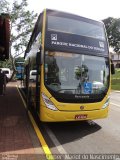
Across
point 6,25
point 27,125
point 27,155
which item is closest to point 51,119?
point 27,125

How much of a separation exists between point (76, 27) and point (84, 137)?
351cm

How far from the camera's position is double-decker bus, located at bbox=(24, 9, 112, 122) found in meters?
8.45

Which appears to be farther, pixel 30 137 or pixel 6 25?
pixel 6 25

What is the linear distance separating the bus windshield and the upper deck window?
2.56 feet

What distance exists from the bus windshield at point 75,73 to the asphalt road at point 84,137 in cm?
121

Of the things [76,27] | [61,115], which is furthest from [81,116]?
[76,27]

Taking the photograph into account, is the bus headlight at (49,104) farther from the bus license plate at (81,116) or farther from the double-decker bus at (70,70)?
the bus license plate at (81,116)

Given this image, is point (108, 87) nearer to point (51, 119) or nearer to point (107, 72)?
point (107, 72)

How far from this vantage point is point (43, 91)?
27.7ft

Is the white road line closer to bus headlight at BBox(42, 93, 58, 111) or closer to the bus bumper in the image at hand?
the bus bumper

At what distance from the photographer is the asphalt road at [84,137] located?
6.84m

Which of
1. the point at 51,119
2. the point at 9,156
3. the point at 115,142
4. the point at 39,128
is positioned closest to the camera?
the point at 9,156

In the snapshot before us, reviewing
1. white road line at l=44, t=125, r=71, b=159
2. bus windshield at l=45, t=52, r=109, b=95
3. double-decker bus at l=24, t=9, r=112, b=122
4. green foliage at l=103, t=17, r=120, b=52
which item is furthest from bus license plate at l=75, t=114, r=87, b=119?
green foliage at l=103, t=17, r=120, b=52

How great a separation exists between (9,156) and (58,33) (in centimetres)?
421
